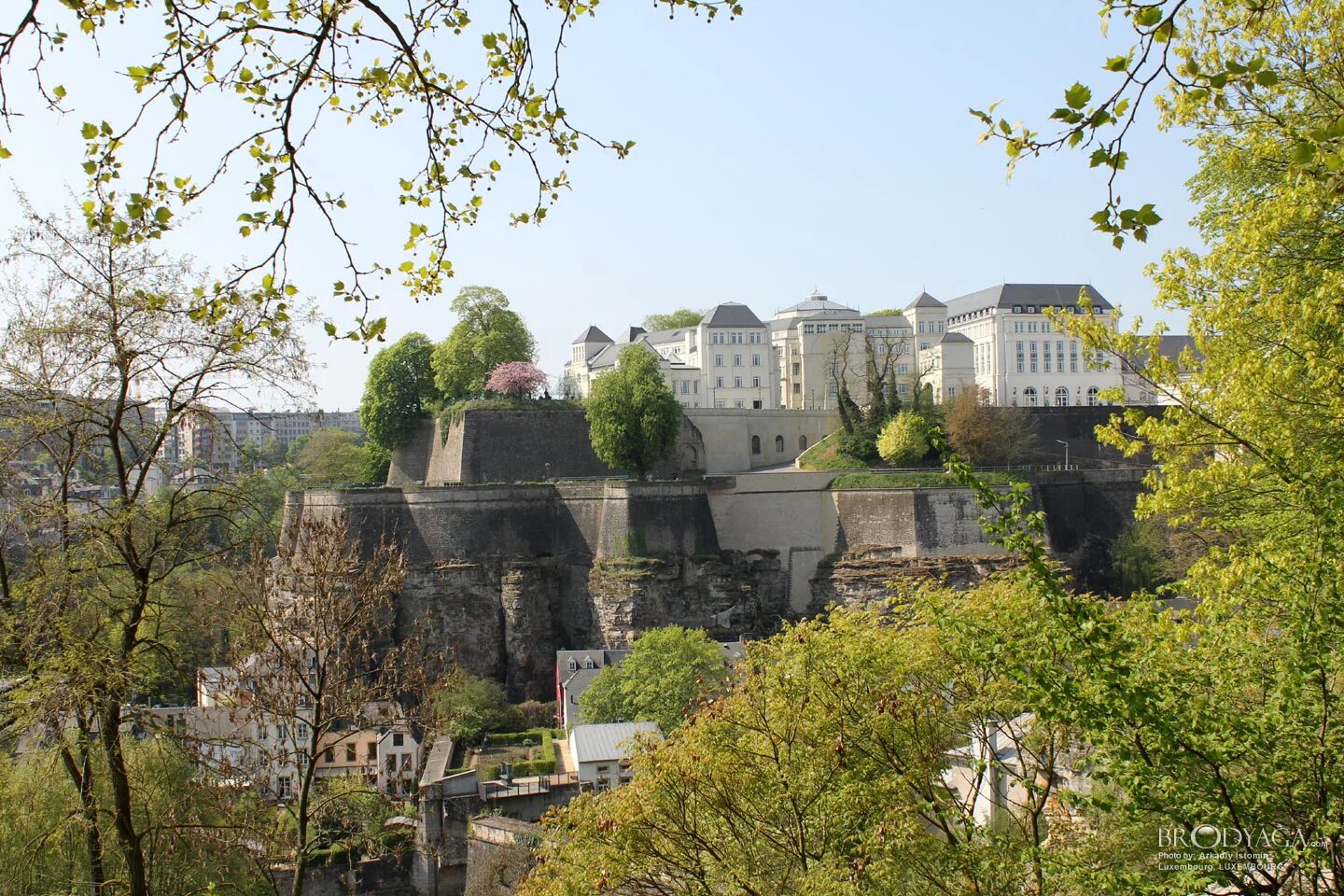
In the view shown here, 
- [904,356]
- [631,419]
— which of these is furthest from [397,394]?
[904,356]

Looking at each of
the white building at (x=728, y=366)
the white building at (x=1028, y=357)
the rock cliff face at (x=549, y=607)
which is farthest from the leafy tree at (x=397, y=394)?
the white building at (x=1028, y=357)

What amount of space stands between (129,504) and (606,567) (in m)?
28.0

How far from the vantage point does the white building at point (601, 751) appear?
2400 centimetres

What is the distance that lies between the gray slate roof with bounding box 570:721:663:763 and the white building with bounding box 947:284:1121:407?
32984mm

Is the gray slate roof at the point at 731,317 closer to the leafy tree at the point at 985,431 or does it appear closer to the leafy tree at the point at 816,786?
the leafy tree at the point at 985,431

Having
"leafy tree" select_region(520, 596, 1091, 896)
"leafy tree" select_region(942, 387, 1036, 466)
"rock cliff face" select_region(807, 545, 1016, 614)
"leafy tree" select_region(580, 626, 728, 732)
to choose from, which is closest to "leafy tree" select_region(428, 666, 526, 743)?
"leafy tree" select_region(580, 626, 728, 732)

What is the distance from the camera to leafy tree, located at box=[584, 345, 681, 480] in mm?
39969

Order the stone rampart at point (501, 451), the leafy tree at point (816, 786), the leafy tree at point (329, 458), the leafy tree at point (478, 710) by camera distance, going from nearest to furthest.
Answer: the leafy tree at point (816, 786) → the leafy tree at point (478, 710) → the stone rampart at point (501, 451) → the leafy tree at point (329, 458)

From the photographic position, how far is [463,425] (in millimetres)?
40344

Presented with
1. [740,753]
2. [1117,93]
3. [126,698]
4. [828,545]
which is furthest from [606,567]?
[1117,93]

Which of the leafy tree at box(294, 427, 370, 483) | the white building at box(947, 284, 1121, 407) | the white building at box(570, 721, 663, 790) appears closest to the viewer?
the white building at box(570, 721, 663, 790)

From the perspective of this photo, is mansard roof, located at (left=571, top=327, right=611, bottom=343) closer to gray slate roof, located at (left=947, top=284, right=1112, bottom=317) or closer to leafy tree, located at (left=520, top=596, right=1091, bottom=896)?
gray slate roof, located at (left=947, top=284, right=1112, bottom=317)

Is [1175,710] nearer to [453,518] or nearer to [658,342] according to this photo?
[453,518]

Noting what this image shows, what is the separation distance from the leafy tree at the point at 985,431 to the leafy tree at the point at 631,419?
33.8 feet
